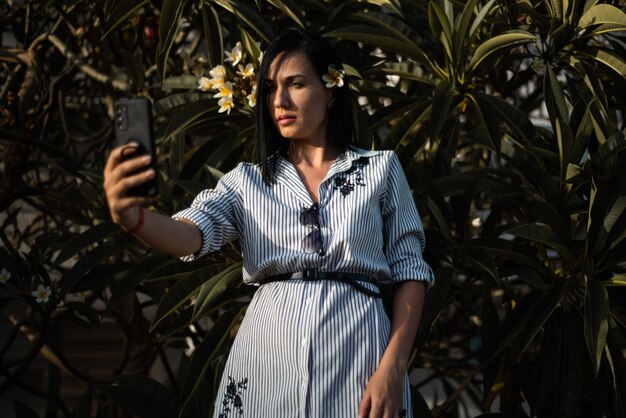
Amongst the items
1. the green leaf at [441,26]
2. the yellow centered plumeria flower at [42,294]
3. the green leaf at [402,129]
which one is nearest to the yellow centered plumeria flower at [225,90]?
the green leaf at [402,129]

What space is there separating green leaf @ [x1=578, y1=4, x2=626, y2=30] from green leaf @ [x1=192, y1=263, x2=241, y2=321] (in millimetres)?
935

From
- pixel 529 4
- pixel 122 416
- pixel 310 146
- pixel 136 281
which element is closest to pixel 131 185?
pixel 310 146

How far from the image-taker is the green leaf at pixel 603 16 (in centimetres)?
215

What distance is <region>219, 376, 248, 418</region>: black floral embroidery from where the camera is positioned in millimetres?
1399

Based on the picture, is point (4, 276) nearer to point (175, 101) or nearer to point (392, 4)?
point (175, 101)

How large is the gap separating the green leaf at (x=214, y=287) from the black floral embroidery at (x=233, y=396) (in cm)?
61

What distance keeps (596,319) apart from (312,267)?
0.80 m

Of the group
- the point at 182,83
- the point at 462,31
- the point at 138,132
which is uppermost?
the point at 462,31

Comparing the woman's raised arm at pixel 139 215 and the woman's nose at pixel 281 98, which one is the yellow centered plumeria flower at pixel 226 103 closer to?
the woman's nose at pixel 281 98

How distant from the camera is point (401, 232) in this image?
58.3 inches

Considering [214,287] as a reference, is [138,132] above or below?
above

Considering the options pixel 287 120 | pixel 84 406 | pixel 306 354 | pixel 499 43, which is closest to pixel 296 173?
pixel 287 120

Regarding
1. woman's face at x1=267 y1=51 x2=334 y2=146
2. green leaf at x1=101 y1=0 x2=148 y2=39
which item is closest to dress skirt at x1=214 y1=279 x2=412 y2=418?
woman's face at x1=267 y1=51 x2=334 y2=146

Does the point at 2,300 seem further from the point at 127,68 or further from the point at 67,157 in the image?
the point at 127,68
